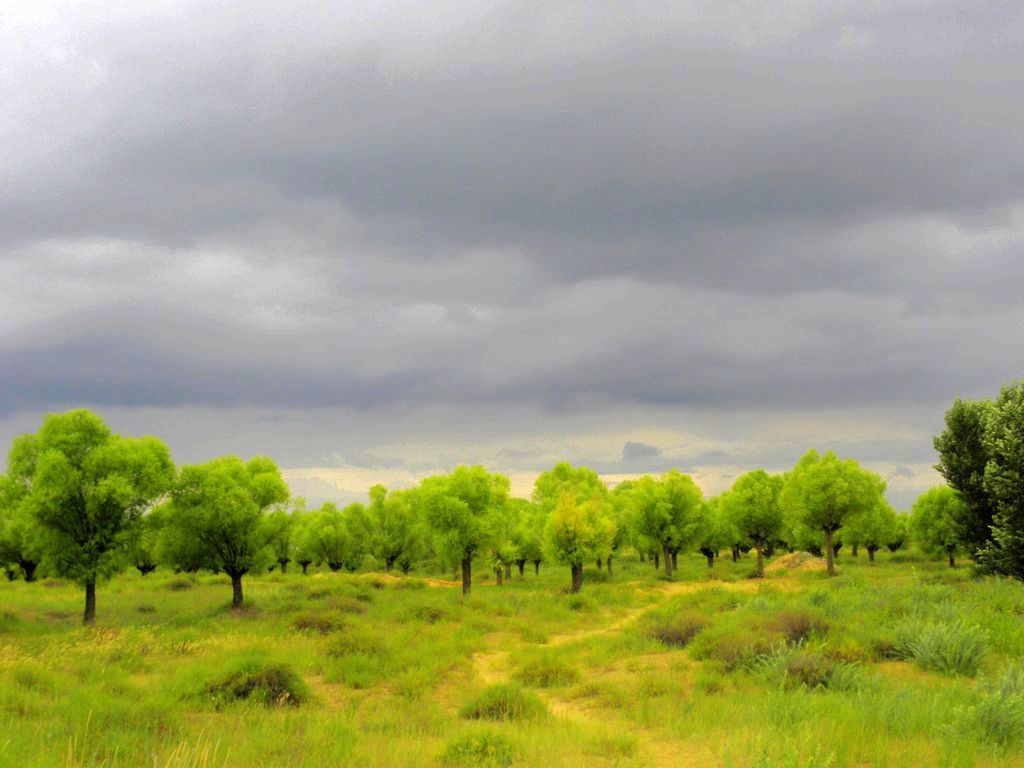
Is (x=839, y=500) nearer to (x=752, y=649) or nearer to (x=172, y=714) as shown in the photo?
(x=752, y=649)

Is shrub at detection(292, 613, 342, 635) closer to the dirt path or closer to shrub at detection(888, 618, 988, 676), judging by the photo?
the dirt path

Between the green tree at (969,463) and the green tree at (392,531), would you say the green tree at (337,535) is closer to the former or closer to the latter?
the green tree at (392,531)

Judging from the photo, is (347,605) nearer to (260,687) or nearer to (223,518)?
(223,518)

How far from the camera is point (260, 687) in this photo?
15.6 m

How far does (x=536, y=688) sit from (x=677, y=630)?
303 inches

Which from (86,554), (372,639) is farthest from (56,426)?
(372,639)

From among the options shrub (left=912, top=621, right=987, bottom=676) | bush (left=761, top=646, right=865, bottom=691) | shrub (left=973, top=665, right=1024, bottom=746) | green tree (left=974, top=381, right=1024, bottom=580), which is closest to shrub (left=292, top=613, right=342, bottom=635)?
bush (left=761, top=646, right=865, bottom=691)

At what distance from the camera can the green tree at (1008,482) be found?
27.5 metres

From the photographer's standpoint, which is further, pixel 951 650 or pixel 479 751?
pixel 951 650

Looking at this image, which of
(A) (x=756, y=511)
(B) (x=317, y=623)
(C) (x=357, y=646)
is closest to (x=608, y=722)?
(C) (x=357, y=646)

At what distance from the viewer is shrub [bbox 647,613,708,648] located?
2241 cm

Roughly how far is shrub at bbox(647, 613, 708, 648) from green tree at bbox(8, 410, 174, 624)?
88.3 feet

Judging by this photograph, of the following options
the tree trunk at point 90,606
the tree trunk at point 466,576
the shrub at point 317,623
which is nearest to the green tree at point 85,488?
the tree trunk at point 90,606

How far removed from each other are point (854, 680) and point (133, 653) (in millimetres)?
22779
